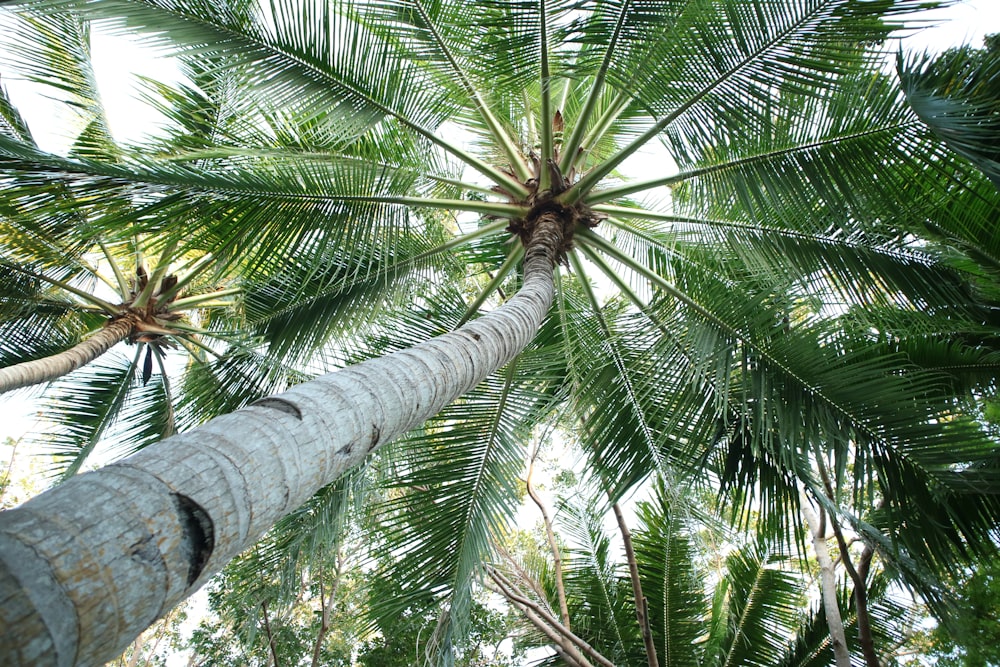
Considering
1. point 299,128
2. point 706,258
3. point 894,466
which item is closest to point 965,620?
point 894,466

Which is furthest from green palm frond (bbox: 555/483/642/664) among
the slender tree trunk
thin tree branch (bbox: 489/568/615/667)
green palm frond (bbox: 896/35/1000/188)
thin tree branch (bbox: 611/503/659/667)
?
green palm frond (bbox: 896/35/1000/188)

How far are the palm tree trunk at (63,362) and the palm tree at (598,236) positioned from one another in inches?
92.5

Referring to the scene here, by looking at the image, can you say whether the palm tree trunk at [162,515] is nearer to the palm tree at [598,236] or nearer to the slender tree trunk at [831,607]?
the palm tree at [598,236]

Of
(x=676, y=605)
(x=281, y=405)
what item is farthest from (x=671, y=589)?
(x=281, y=405)

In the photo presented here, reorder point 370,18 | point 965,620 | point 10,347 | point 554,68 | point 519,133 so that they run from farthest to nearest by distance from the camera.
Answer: point 10,347 < point 519,133 < point 554,68 < point 370,18 < point 965,620

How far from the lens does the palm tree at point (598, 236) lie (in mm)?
3689

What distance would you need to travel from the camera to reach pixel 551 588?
803 cm

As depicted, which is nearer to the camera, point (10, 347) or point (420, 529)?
point (420, 529)

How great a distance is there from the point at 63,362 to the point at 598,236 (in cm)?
533

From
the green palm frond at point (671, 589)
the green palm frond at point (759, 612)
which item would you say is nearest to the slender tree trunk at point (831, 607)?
the green palm frond at point (759, 612)

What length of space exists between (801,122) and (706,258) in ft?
4.67

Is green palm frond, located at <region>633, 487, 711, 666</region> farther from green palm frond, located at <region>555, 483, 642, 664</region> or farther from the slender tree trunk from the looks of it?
the slender tree trunk

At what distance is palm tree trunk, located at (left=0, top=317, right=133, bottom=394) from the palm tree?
235cm

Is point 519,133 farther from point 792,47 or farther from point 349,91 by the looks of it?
point 792,47
